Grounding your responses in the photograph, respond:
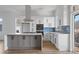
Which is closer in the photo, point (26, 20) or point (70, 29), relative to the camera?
point (70, 29)

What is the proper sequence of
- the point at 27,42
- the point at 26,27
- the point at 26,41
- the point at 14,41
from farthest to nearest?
the point at 26,27 → the point at 27,42 → the point at 26,41 → the point at 14,41

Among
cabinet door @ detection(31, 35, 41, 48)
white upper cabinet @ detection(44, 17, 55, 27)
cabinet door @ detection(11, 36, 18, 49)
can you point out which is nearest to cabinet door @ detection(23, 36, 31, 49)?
cabinet door @ detection(31, 35, 41, 48)

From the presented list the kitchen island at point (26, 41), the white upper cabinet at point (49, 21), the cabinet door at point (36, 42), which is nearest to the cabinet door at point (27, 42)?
the kitchen island at point (26, 41)

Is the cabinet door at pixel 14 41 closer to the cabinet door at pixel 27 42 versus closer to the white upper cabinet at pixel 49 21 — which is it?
the cabinet door at pixel 27 42

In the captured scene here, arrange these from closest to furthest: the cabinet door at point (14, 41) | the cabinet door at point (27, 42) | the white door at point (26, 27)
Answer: the cabinet door at point (14, 41) → the cabinet door at point (27, 42) → the white door at point (26, 27)

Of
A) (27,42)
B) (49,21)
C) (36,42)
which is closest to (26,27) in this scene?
(27,42)

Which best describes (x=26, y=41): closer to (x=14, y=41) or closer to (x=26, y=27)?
(x=14, y=41)

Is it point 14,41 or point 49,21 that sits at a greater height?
point 49,21
